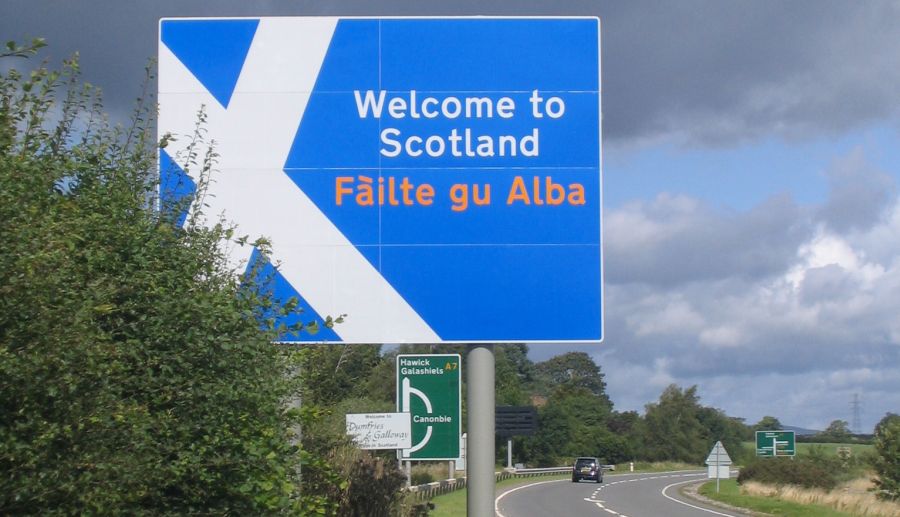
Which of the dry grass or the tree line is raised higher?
the tree line

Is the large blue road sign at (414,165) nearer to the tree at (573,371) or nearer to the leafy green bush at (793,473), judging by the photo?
the leafy green bush at (793,473)

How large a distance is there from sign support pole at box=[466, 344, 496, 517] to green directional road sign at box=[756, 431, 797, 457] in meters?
41.8

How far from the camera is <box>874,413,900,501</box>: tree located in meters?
29.1

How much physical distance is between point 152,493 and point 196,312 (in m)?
0.91

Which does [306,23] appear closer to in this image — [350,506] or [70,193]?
[70,193]

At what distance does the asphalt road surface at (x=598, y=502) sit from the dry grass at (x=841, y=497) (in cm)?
339

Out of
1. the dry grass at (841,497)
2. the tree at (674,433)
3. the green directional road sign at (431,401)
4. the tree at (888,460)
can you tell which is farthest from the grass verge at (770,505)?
the tree at (674,433)

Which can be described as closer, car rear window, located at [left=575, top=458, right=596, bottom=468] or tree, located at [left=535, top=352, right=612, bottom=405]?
car rear window, located at [left=575, top=458, right=596, bottom=468]

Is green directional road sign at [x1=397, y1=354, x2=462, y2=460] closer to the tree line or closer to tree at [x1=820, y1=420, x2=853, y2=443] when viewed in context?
the tree line

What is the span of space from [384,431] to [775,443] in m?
36.8

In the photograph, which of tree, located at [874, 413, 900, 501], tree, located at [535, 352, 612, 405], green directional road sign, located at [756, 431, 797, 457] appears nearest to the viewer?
tree, located at [874, 413, 900, 501]

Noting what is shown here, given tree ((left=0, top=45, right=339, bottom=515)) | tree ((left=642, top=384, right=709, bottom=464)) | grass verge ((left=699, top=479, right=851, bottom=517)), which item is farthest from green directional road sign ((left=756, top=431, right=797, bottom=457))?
tree ((left=642, top=384, right=709, bottom=464))

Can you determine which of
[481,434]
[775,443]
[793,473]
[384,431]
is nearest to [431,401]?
[384,431]

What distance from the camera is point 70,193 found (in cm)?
607
